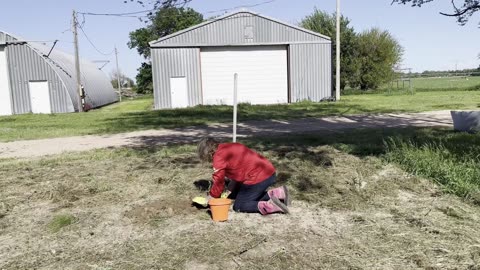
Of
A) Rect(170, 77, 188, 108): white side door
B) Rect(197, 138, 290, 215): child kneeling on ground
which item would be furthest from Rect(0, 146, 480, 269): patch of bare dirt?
Rect(170, 77, 188, 108): white side door

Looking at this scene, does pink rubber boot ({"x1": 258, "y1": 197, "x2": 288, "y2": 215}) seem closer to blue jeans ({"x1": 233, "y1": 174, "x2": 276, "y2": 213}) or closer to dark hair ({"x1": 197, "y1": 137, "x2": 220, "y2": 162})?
blue jeans ({"x1": 233, "y1": 174, "x2": 276, "y2": 213})

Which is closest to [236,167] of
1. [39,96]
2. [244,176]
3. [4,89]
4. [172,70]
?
[244,176]

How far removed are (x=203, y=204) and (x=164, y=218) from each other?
46cm

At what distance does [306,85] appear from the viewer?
29906 mm

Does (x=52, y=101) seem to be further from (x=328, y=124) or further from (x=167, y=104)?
(x=328, y=124)

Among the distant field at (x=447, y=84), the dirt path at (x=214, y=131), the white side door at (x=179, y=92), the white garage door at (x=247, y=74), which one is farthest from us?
the distant field at (x=447, y=84)

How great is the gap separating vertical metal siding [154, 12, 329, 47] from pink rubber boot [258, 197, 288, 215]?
2417cm

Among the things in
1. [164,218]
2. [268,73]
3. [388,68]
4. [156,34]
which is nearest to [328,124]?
[164,218]

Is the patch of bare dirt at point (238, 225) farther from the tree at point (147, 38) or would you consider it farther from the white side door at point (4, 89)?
the tree at point (147, 38)

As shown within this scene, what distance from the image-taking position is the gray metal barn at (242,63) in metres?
28.2

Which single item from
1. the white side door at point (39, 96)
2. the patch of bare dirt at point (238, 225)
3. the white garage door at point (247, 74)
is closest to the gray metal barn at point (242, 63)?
the white garage door at point (247, 74)

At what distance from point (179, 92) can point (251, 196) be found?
23.8 metres

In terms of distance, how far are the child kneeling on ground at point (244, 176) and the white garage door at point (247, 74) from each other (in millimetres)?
23990

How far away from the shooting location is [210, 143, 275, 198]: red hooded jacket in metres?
5.00
